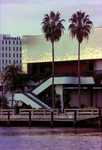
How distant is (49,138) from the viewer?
37688mm

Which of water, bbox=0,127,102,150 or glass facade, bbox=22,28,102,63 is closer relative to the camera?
water, bbox=0,127,102,150

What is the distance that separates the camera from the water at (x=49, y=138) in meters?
33.9

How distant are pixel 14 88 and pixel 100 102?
1490cm

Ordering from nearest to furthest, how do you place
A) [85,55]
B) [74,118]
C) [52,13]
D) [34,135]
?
[34,135] → [74,118] → [52,13] → [85,55]

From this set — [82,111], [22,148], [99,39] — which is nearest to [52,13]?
[99,39]

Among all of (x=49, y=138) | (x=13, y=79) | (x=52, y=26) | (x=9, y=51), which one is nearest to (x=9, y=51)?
(x=9, y=51)

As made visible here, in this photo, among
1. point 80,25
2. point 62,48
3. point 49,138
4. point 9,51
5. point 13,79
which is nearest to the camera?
point 49,138

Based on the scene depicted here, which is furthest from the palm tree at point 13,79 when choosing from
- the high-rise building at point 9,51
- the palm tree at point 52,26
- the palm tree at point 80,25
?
the high-rise building at point 9,51

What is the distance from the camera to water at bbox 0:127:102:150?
3388 centimetres

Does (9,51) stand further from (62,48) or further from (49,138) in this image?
(49,138)

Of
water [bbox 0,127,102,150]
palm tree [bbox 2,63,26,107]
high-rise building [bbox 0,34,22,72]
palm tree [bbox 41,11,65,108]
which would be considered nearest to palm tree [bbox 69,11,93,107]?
palm tree [bbox 41,11,65,108]

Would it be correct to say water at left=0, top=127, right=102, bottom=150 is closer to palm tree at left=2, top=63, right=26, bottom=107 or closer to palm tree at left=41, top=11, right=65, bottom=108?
palm tree at left=2, top=63, right=26, bottom=107

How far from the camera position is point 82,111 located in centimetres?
4522

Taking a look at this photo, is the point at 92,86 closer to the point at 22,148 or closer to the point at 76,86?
the point at 76,86
